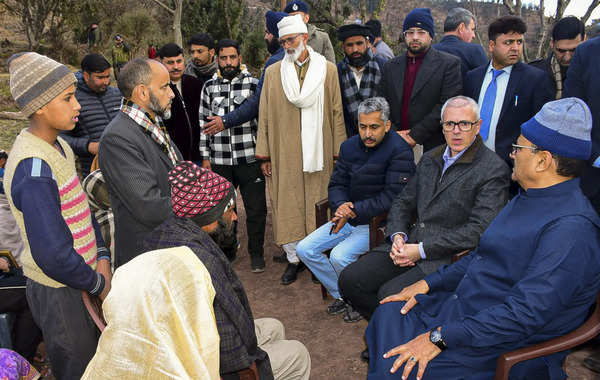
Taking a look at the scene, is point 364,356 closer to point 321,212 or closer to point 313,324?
point 313,324

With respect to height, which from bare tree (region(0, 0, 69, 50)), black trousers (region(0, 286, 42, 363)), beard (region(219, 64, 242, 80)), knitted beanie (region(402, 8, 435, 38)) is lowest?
black trousers (region(0, 286, 42, 363))

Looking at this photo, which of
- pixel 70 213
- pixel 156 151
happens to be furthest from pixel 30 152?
pixel 156 151

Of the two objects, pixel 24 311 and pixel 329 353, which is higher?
pixel 24 311

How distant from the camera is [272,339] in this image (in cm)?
266

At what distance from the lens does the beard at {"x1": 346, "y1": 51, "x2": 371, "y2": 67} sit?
15.0ft

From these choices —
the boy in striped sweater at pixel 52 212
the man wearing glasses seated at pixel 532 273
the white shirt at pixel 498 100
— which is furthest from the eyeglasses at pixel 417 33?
the boy in striped sweater at pixel 52 212

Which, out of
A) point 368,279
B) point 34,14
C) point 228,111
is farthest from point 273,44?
point 34,14

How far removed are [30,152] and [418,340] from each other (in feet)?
7.44

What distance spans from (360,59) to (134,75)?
8.38ft

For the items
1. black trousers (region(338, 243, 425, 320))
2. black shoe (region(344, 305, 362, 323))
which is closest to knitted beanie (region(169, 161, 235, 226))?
black trousers (region(338, 243, 425, 320))

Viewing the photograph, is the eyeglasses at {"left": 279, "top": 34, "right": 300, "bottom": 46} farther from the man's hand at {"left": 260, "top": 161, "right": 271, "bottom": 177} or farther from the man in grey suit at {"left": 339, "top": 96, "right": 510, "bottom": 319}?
the man in grey suit at {"left": 339, "top": 96, "right": 510, "bottom": 319}

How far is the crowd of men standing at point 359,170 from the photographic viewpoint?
7.22 feet

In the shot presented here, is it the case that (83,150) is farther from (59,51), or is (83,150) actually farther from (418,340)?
(59,51)

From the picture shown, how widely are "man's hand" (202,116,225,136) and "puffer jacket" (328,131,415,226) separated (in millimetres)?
1364
